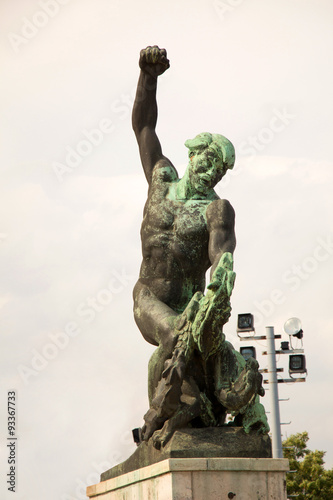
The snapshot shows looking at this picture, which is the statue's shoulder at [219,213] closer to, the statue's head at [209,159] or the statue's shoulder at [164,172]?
the statue's head at [209,159]

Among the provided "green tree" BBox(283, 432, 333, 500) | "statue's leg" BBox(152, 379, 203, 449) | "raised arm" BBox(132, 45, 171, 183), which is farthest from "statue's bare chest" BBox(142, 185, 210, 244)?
"green tree" BBox(283, 432, 333, 500)

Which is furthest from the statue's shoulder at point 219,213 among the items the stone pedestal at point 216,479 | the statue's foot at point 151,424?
the stone pedestal at point 216,479

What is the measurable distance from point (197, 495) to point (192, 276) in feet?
6.54

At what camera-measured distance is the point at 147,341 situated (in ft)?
25.2

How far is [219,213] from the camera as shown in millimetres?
7395

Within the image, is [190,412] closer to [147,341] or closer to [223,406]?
[223,406]

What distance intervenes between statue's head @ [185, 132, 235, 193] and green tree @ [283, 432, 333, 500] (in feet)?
51.6

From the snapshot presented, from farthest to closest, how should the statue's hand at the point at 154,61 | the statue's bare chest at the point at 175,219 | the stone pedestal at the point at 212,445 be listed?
the statue's hand at the point at 154,61, the statue's bare chest at the point at 175,219, the stone pedestal at the point at 212,445

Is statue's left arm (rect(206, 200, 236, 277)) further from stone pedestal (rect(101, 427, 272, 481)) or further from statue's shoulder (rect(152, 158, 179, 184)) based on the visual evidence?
stone pedestal (rect(101, 427, 272, 481))

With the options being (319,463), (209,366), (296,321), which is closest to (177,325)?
(209,366)

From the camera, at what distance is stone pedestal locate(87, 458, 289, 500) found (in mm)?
6477

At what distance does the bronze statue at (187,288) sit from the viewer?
686 cm

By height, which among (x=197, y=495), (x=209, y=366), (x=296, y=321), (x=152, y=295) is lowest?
(x=197, y=495)

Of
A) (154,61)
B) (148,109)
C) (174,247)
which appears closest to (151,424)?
(174,247)
